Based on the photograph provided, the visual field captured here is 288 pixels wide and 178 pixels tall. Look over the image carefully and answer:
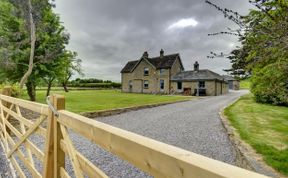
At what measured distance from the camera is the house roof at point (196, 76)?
2739 cm

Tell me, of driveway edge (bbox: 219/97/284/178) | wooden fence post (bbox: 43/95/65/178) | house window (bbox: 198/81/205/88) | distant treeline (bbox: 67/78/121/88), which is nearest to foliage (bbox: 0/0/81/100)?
wooden fence post (bbox: 43/95/65/178)

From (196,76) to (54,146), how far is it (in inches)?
1090

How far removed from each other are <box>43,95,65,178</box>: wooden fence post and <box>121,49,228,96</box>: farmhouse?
86.1ft

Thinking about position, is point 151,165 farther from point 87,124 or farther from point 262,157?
point 262,157

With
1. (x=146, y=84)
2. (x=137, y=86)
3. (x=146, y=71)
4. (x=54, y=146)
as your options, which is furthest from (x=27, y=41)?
(x=137, y=86)

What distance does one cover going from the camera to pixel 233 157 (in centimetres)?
436

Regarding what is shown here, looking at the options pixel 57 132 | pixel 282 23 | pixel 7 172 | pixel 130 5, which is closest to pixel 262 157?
pixel 282 23

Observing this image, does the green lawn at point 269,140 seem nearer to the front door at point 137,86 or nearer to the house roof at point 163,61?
the house roof at point 163,61

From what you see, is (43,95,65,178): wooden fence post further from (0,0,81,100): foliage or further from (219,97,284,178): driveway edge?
(0,0,81,100): foliage

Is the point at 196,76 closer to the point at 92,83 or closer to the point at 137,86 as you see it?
the point at 137,86

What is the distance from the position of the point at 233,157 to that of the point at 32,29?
11.5m

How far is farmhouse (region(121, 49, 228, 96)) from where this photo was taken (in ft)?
90.4

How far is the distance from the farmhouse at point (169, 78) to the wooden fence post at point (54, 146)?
2626 cm

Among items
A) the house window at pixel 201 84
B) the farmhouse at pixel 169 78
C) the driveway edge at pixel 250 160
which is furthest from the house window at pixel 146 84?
the driveway edge at pixel 250 160
